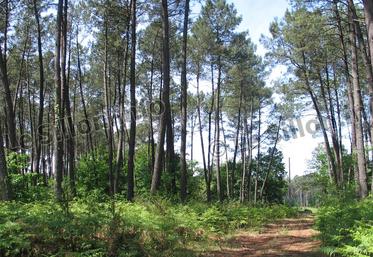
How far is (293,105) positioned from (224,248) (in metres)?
18.6

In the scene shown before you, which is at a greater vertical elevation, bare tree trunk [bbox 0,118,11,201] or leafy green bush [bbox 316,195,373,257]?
bare tree trunk [bbox 0,118,11,201]

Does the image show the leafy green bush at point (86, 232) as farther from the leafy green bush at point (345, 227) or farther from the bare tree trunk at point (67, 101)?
the bare tree trunk at point (67, 101)

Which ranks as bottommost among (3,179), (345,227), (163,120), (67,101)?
(345,227)

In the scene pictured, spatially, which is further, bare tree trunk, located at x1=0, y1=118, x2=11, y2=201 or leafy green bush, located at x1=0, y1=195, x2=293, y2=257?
bare tree trunk, located at x1=0, y1=118, x2=11, y2=201

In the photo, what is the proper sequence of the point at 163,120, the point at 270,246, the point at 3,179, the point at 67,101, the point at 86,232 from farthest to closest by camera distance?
the point at 67,101 → the point at 163,120 → the point at 270,246 → the point at 3,179 → the point at 86,232

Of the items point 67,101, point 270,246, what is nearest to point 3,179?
point 270,246

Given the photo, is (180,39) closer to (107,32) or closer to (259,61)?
(107,32)

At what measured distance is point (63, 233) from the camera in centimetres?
674

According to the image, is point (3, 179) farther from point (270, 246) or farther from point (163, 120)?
point (163, 120)

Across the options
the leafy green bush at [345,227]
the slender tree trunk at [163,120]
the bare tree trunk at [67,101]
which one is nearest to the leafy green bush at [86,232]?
the leafy green bush at [345,227]

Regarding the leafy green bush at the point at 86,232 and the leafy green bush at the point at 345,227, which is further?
the leafy green bush at the point at 345,227

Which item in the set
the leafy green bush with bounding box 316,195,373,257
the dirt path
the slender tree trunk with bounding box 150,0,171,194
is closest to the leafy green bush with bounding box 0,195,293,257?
the dirt path

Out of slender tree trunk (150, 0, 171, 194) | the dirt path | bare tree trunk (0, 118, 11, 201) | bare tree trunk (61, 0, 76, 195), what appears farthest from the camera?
bare tree trunk (61, 0, 76, 195)

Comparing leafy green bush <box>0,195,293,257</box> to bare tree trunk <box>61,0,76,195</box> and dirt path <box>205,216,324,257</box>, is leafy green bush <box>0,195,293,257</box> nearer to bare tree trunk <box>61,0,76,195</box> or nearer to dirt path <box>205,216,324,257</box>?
dirt path <box>205,216,324,257</box>
